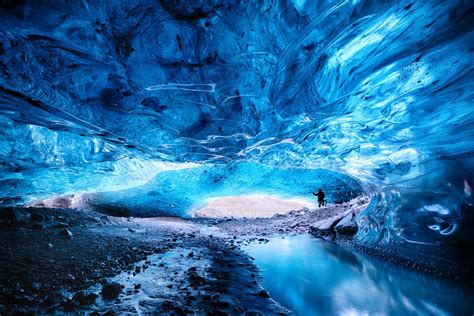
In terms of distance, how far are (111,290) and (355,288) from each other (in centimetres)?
319

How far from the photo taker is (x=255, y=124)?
582 centimetres

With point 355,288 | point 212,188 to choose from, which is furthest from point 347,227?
point 212,188

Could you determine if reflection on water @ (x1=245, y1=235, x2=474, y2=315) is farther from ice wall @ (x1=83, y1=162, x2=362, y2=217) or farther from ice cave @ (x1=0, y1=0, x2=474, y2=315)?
ice wall @ (x1=83, y1=162, x2=362, y2=217)

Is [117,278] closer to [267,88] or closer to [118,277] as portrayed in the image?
[118,277]

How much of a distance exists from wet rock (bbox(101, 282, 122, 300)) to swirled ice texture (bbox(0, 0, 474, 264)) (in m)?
3.18

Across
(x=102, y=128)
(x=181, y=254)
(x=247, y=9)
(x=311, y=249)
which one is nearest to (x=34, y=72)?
(x=102, y=128)

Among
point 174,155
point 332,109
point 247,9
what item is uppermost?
point 247,9

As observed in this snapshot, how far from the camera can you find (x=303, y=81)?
400 cm

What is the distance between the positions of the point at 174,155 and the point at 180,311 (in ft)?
21.5

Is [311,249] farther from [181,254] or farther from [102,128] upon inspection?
[102,128]

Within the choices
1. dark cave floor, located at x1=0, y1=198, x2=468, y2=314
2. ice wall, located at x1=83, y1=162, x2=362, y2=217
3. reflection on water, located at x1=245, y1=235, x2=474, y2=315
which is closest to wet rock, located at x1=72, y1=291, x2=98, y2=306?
dark cave floor, located at x1=0, y1=198, x2=468, y2=314

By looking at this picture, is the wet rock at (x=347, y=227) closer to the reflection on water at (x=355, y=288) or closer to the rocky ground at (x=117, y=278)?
the reflection on water at (x=355, y=288)

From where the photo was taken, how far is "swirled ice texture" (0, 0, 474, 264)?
2.73m

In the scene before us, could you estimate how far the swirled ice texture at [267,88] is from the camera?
2734 mm
